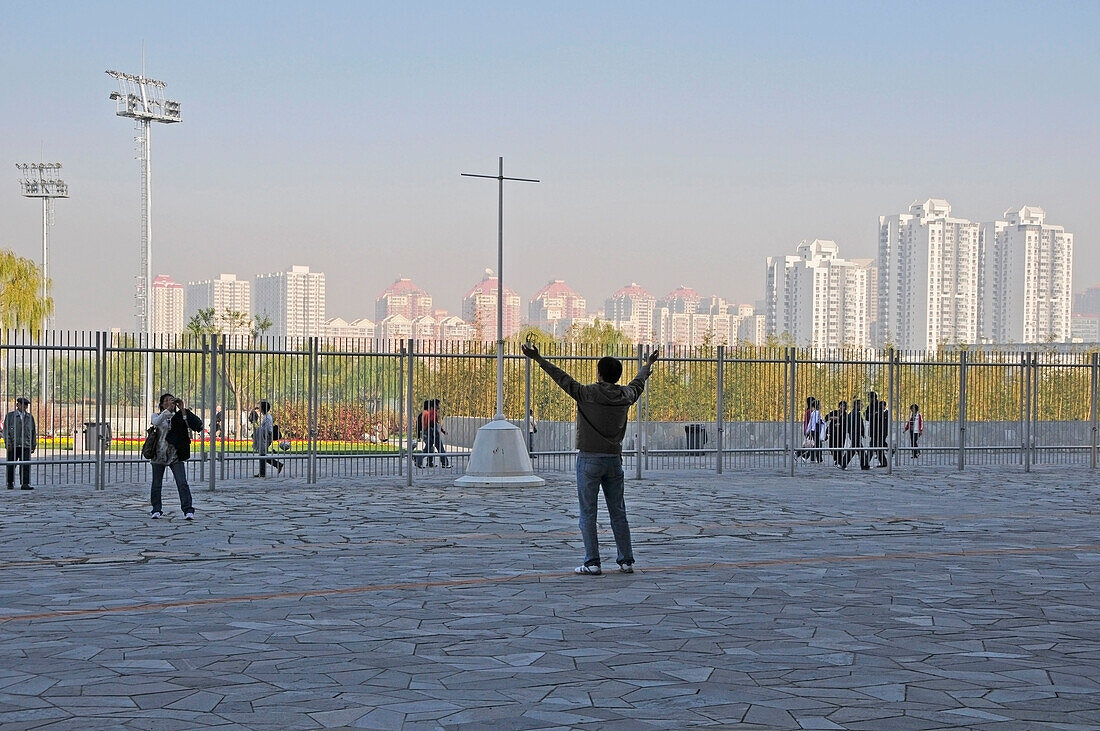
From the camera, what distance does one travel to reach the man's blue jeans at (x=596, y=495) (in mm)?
11008

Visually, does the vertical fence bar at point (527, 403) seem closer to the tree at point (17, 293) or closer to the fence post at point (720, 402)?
the fence post at point (720, 402)

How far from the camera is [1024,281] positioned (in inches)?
7062

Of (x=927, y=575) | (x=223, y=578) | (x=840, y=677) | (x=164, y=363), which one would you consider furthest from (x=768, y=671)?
(x=164, y=363)

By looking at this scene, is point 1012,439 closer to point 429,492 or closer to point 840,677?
point 429,492

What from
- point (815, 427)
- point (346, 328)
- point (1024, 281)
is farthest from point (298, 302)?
point (815, 427)

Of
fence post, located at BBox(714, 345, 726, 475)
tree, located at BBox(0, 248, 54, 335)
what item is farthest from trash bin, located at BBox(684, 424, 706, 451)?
tree, located at BBox(0, 248, 54, 335)

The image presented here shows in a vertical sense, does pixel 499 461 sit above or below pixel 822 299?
below

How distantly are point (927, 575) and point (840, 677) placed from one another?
4.39 meters

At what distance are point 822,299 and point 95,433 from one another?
172031mm

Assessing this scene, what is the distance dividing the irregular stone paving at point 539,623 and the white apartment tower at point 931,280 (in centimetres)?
16062

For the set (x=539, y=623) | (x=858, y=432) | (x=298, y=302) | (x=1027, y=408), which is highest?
(x=298, y=302)

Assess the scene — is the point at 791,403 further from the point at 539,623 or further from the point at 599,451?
the point at 539,623

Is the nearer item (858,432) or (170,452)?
(170,452)

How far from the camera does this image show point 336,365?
2416cm
